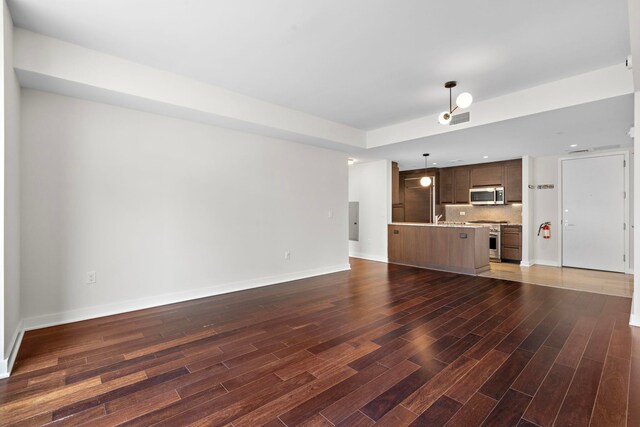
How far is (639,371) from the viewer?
7.38 ft

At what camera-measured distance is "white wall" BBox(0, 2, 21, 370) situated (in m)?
2.25

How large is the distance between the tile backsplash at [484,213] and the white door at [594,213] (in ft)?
3.60

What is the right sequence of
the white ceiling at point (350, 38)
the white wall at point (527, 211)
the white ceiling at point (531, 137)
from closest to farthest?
the white ceiling at point (350, 38)
the white ceiling at point (531, 137)
the white wall at point (527, 211)

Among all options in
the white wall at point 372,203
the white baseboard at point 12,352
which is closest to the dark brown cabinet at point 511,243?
the white wall at point 372,203

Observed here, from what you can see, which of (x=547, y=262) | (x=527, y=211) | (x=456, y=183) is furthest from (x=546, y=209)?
(x=456, y=183)

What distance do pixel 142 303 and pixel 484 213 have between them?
25.7 feet

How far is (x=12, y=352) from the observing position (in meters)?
2.41

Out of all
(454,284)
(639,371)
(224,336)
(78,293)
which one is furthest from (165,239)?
(639,371)

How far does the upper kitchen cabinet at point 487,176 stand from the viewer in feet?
24.4

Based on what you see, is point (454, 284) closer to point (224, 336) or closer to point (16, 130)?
point (224, 336)

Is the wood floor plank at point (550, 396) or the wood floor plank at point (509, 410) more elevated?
the wood floor plank at point (509, 410)

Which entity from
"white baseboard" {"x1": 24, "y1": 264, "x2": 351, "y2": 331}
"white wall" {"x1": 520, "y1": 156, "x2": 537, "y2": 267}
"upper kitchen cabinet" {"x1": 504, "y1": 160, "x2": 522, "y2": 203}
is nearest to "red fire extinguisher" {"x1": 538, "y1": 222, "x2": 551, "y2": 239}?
"white wall" {"x1": 520, "y1": 156, "x2": 537, "y2": 267}

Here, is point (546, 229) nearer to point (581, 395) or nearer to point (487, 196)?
point (487, 196)

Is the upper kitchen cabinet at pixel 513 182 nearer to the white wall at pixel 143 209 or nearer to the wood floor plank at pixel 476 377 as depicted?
the white wall at pixel 143 209
